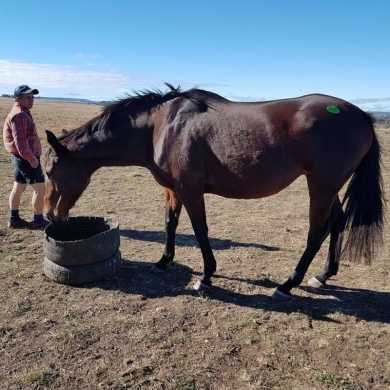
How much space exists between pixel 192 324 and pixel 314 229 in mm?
1709

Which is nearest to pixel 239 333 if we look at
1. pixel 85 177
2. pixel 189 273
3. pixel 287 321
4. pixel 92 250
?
pixel 287 321

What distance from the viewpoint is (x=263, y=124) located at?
3666 mm

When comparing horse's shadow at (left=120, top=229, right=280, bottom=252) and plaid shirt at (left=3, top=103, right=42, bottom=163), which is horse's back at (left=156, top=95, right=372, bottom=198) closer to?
horse's shadow at (left=120, top=229, right=280, bottom=252)

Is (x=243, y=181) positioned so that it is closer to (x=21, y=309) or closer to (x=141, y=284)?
(x=141, y=284)

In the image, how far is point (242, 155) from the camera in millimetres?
3682

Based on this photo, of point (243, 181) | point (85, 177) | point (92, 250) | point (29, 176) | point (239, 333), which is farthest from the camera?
point (29, 176)

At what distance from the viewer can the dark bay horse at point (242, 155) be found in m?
3.58

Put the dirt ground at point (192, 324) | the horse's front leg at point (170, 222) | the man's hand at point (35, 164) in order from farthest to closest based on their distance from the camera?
the man's hand at point (35, 164), the horse's front leg at point (170, 222), the dirt ground at point (192, 324)

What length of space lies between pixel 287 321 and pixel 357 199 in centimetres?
167

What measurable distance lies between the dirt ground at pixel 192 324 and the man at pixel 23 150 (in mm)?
383

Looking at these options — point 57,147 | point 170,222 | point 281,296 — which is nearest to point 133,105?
point 57,147

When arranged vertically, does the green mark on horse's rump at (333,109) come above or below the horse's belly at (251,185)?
above

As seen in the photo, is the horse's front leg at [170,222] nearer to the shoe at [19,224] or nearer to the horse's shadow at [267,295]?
the horse's shadow at [267,295]

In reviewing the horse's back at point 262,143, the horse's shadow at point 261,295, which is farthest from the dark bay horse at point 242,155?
the horse's shadow at point 261,295
